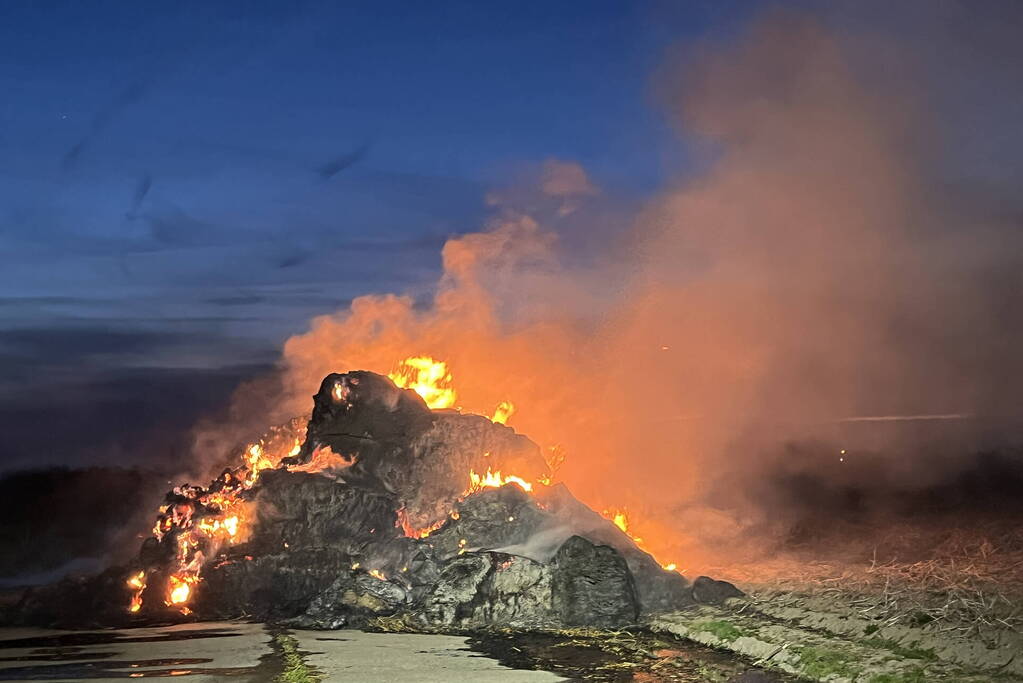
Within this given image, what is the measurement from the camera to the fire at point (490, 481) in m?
47.3

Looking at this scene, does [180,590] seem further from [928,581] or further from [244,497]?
[928,581]

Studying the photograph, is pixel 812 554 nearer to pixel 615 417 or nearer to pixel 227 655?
pixel 615 417

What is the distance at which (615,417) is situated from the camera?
67000 mm

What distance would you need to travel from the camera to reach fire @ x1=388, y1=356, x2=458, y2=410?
55281 millimetres

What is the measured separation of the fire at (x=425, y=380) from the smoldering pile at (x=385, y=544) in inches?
114

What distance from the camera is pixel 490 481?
47969mm

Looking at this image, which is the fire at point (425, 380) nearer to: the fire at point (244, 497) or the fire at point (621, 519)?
the fire at point (244, 497)

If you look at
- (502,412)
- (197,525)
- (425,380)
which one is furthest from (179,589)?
(502,412)

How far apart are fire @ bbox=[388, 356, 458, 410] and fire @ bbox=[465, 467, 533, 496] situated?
8.40m

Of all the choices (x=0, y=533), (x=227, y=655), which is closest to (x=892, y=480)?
(x=227, y=655)

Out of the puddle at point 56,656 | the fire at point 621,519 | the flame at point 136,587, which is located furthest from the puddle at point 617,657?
the flame at point 136,587

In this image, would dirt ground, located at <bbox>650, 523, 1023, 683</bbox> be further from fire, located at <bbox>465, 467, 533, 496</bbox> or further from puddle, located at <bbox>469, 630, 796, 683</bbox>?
fire, located at <bbox>465, 467, 533, 496</bbox>

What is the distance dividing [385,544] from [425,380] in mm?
13011

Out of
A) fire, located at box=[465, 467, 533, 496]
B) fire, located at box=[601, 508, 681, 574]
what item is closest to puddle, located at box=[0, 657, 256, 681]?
fire, located at box=[465, 467, 533, 496]
